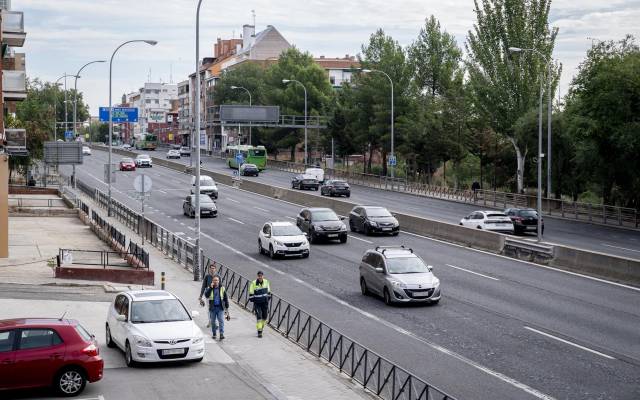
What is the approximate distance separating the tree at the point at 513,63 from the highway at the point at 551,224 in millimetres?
8107

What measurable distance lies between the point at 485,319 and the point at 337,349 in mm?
5752

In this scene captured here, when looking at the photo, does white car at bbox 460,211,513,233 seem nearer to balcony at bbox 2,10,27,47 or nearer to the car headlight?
balcony at bbox 2,10,27,47

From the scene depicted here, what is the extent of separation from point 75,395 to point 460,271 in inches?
764

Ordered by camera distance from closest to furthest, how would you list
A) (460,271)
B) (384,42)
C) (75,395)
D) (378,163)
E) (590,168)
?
(75,395)
(460,271)
(590,168)
(384,42)
(378,163)

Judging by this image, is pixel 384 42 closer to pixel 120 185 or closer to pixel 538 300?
pixel 120 185

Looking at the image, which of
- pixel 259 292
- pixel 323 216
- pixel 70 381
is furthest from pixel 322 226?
pixel 70 381

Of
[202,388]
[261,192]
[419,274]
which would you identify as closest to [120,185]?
[261,192]

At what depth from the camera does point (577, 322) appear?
22.7 metres

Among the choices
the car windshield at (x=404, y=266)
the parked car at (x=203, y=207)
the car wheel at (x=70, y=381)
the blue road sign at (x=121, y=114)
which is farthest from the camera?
the blue road sign at (x=121, y=114)

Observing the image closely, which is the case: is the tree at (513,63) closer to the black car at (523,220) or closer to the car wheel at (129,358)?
the black car at (523,220)

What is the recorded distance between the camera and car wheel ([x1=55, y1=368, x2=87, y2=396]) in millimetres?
15134

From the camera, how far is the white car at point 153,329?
57.2ft

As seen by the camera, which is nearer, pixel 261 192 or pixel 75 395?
pixel 75 395

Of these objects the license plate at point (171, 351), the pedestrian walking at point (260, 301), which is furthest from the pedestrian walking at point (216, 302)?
the license plate at point (171, 351)
